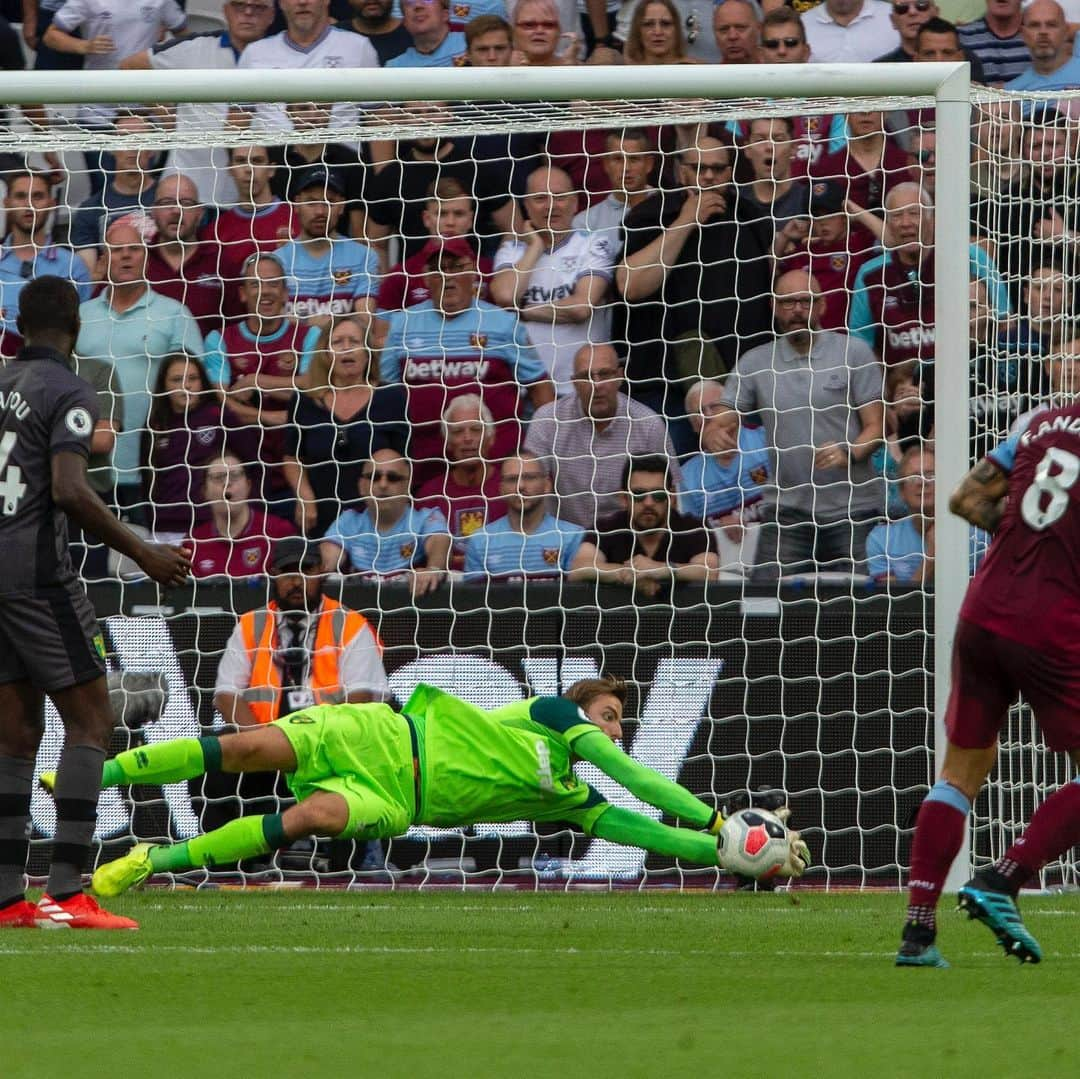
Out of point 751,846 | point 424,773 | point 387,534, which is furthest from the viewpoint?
point 387,534

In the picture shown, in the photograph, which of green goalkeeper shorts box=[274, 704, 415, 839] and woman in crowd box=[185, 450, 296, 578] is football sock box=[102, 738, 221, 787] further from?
woman in crowd box=[185, 450, 296, 578]

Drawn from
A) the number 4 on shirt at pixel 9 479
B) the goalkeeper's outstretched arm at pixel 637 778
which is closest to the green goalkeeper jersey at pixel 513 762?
the goalkeeper's outstretched arm at pixel 637 778

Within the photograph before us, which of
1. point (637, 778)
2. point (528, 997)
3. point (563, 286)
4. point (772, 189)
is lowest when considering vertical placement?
point (637, 778)

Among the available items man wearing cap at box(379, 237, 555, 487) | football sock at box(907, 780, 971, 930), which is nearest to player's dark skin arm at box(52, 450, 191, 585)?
football sock at box(907, 780, 971, 930)

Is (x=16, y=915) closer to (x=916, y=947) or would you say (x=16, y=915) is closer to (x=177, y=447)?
(x=916, y=947)

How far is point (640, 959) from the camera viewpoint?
5430 millimetres

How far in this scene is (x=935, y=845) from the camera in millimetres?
5117

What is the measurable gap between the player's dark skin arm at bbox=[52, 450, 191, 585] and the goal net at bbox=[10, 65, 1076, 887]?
108 inches

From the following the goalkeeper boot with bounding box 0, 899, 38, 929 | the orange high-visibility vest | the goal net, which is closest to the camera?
the goalkeeper boot with bounding box 0, 899, 38, 929

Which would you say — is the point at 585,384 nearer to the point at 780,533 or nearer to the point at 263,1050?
the point at 780,533

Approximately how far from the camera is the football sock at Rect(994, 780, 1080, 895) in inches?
204

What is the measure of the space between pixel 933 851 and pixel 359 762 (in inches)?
136

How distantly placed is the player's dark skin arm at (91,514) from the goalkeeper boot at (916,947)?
241 cm

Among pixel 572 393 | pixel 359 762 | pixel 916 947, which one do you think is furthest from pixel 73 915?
pixel 572 393
